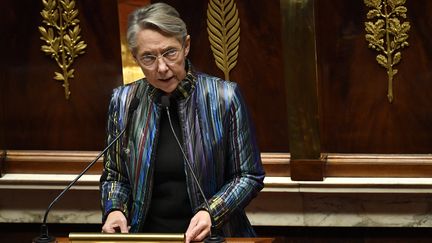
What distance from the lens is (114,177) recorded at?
7.86 ft

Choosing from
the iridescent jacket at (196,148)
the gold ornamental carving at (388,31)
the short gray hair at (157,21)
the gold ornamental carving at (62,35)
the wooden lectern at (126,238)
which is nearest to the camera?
the wooden lectern at (126,238)

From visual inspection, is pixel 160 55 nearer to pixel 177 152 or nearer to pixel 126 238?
pixel 177 152

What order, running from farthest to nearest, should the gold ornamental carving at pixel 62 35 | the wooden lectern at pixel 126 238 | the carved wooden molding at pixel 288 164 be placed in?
the gold ornamental carving at pixel 62 35
the carved wooden molding at pixel 288 164
the wooden lectern at pixel 126 238

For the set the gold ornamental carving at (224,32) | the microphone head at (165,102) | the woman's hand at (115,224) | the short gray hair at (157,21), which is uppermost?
the short gray hair at (157,21)

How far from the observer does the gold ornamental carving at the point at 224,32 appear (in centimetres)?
362

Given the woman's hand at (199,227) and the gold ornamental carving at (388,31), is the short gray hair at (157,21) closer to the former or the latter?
the woman's hand at (199,227)

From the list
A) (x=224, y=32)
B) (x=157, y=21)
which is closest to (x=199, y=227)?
(x=157, y=21)

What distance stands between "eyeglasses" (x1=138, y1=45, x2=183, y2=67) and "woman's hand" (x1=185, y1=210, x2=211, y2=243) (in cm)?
36

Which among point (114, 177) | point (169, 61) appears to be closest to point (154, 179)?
point (114, 177)

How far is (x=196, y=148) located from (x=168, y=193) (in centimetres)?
13

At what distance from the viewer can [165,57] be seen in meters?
2.25

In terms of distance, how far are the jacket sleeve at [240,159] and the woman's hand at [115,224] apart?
0.23 meters

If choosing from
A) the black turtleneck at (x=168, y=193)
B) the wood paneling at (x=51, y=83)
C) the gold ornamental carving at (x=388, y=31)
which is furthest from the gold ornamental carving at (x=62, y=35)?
the black turtleneck at (x=168, y=193)

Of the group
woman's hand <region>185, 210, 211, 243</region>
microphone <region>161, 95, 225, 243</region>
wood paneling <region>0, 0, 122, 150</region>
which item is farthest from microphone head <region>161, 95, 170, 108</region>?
wood paneling <region>0, 0, 122, 150</region>
